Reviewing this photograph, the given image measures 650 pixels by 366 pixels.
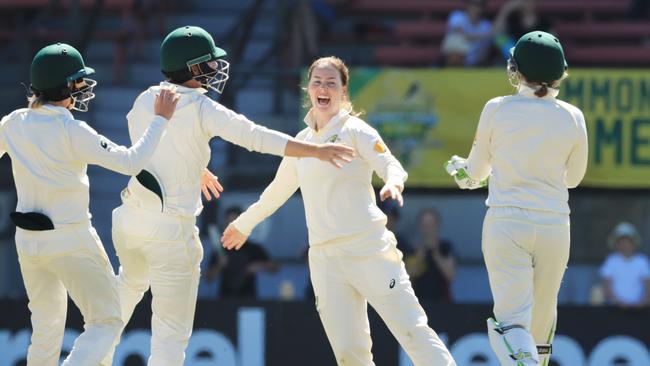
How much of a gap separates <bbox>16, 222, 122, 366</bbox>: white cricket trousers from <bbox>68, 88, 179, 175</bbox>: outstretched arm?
408 millimetres

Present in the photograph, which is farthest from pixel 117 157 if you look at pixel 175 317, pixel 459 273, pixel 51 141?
pixel 459 273

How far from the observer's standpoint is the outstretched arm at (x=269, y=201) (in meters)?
7.23

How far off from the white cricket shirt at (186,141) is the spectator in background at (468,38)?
6.12m

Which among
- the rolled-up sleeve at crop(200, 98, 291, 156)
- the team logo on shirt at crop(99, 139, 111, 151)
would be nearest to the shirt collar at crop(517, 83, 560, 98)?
the rolled-up sleeve at crop(200, 98, 291, 156)

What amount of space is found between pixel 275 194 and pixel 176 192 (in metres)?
0.66

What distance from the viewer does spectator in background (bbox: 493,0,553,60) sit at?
12.8 metres

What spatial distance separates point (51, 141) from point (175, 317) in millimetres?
1113

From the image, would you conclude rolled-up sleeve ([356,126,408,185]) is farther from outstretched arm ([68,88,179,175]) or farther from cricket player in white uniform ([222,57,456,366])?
outstretched arm ([68,88,179,175])

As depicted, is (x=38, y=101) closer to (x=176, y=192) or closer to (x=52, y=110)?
(x=52, y=110)

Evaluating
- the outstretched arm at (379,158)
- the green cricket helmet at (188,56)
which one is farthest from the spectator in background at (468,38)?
the green cricket helmet at (188,56)

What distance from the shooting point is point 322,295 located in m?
6.95

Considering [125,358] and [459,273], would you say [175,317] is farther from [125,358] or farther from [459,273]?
[459,273]

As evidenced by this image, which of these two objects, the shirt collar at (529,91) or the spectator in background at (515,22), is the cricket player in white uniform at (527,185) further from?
the spectator in background at (515,22)

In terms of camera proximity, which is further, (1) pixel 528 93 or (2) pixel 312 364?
(2) pixel 312 364
